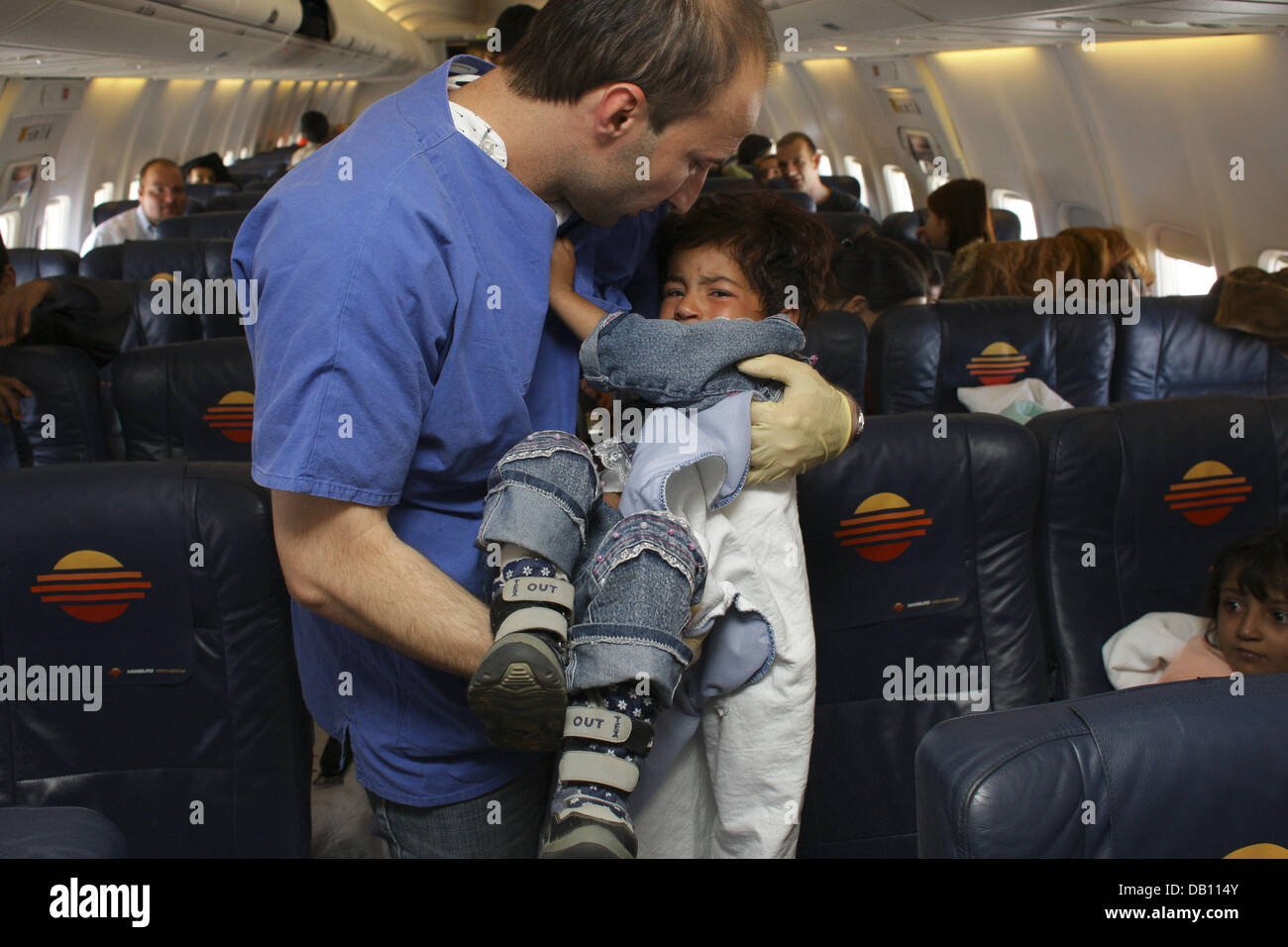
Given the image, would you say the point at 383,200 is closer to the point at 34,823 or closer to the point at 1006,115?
the point at 34,823

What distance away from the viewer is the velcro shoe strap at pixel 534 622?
119 cm

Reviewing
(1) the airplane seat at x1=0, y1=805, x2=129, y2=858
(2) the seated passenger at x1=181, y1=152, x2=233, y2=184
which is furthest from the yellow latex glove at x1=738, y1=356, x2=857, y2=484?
(2) the seated passenger at x1=181, y1=152, x2=233, y2=184

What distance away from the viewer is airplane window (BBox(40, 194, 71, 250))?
441 inches

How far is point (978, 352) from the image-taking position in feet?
12.3

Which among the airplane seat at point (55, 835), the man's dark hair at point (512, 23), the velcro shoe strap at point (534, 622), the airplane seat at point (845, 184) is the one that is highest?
the airplane seat at point (845, 184)

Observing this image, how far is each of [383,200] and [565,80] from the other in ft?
0.92

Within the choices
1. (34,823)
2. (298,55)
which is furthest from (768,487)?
(298,55)

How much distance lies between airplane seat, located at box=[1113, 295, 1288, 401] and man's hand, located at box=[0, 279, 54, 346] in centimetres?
388

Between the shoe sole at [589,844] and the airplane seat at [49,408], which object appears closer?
the shoe sole at [589,844]

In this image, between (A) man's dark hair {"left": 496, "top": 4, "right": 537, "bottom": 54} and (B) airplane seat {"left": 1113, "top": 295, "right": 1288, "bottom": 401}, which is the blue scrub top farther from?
(B) airplane seat {"left": 1113, "top": 295, "right": 1288, "bottom": 401}

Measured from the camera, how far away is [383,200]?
120cm

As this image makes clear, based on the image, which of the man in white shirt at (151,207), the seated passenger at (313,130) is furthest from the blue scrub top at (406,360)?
the seated passenger at (313,130)

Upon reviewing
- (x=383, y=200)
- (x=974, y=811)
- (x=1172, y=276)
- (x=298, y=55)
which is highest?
(x=298, y=55)

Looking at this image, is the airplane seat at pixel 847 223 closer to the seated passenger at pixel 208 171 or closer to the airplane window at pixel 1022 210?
the airplane window at pixel 1022 210
